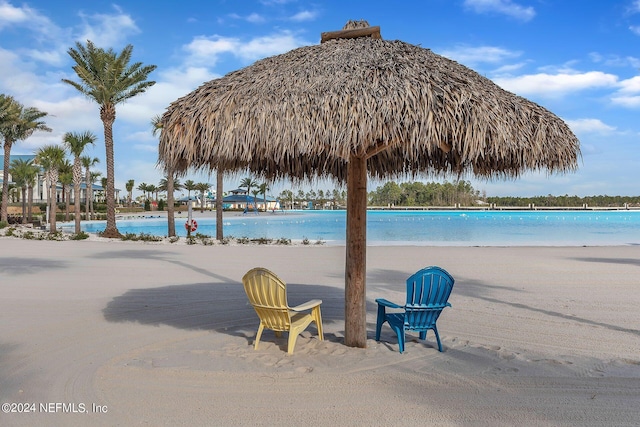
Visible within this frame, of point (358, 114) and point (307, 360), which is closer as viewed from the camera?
point (358, 114)

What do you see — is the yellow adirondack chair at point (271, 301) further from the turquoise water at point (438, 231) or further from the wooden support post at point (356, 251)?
the turquoise water at point (438, 231)

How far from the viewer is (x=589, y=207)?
316ft

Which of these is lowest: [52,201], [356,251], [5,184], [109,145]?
[356,251]

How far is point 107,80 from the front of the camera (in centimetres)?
2311

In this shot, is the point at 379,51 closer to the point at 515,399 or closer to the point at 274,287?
the point at 274,287

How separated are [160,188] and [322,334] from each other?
9184cm

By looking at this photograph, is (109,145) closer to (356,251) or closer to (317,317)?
(317,317)

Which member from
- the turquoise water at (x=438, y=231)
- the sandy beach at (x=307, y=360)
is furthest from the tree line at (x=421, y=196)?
the sandy beach at (x=307, y=360)

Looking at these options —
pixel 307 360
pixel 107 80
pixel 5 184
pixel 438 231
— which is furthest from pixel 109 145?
pixel 307 360

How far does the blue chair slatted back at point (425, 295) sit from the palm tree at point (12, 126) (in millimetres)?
31864

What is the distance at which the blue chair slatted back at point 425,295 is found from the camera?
4859mm

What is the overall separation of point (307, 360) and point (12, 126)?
3431cm

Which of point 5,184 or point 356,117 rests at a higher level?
point 5,184

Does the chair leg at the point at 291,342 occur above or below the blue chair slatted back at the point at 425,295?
below
